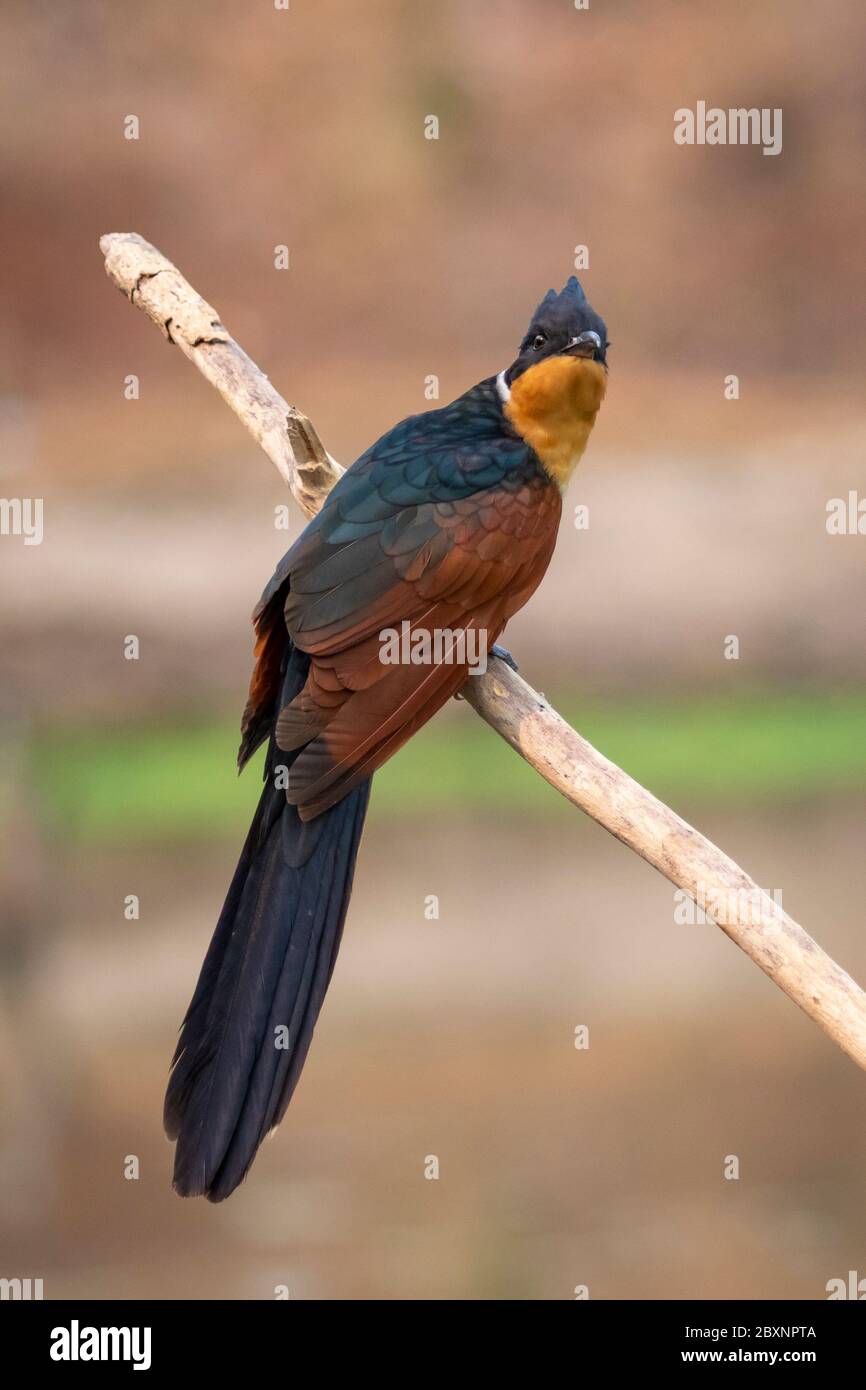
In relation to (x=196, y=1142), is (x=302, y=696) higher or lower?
higher

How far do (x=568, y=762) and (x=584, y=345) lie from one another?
54 centimetres

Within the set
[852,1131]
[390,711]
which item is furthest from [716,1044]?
[390,711]

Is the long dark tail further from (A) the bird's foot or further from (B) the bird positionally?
(A) the bird's foot

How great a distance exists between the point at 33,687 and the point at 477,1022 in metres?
2.13

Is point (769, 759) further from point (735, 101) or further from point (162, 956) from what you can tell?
point (735, 101)

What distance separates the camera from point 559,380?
1.91 metres

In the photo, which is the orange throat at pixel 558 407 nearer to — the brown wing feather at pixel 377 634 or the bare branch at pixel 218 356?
the brown wing feather at pixel 377 634

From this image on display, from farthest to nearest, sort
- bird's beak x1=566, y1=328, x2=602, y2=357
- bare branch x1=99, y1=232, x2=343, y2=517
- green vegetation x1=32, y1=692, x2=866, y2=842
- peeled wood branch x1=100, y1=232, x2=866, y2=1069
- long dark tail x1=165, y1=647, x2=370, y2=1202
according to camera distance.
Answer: green vegetation x1=32, y1=692, x2=866, y2=842 < bare branch x1=99, y1=232, x2=343, y2=517 < bird's beak x1=566, y1=328, x2=602, y2=357 < long dark tail x1=165, y1=647, x2=370, y2=1202 < peeled wood branch x1=100, y1=232, x2=866, y2=1069

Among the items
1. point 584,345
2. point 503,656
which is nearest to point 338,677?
point 503,656

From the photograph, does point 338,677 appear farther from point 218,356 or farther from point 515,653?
point 515,653

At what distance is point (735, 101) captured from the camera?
258 inches

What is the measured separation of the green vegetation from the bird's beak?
326 cm

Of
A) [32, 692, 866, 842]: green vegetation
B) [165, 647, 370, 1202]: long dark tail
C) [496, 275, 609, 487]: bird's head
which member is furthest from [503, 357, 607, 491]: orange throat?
[32, 692, 866, 842]: green vegetation

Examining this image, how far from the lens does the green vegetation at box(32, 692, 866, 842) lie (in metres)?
5.02
